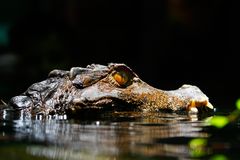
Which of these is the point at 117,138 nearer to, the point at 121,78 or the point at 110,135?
the point at 110,135

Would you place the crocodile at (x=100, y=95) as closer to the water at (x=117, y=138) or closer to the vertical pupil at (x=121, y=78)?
the vertical pupil at (x=121, y=78)

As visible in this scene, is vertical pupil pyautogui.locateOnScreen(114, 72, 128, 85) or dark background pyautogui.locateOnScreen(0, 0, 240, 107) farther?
dark background pyautogui.locateOnScreen(0, 0, 240, 107)

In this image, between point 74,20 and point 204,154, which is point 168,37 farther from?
point 204,154

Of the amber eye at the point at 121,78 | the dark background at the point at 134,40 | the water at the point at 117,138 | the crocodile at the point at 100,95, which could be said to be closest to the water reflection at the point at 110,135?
the water at the point at 117,138

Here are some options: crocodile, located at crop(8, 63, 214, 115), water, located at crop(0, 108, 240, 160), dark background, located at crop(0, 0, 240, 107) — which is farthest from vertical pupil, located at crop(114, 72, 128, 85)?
dark background, located at crop(0, 0, 240, 107)

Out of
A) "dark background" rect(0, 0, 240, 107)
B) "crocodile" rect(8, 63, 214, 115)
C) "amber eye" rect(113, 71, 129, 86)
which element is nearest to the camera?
"crocodile" rect(8, 63, 214, 115)

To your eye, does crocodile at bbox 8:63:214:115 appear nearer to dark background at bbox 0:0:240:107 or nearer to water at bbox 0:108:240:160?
water at bbox 0:108:240:160

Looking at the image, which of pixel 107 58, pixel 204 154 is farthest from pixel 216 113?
pixel 107 58
